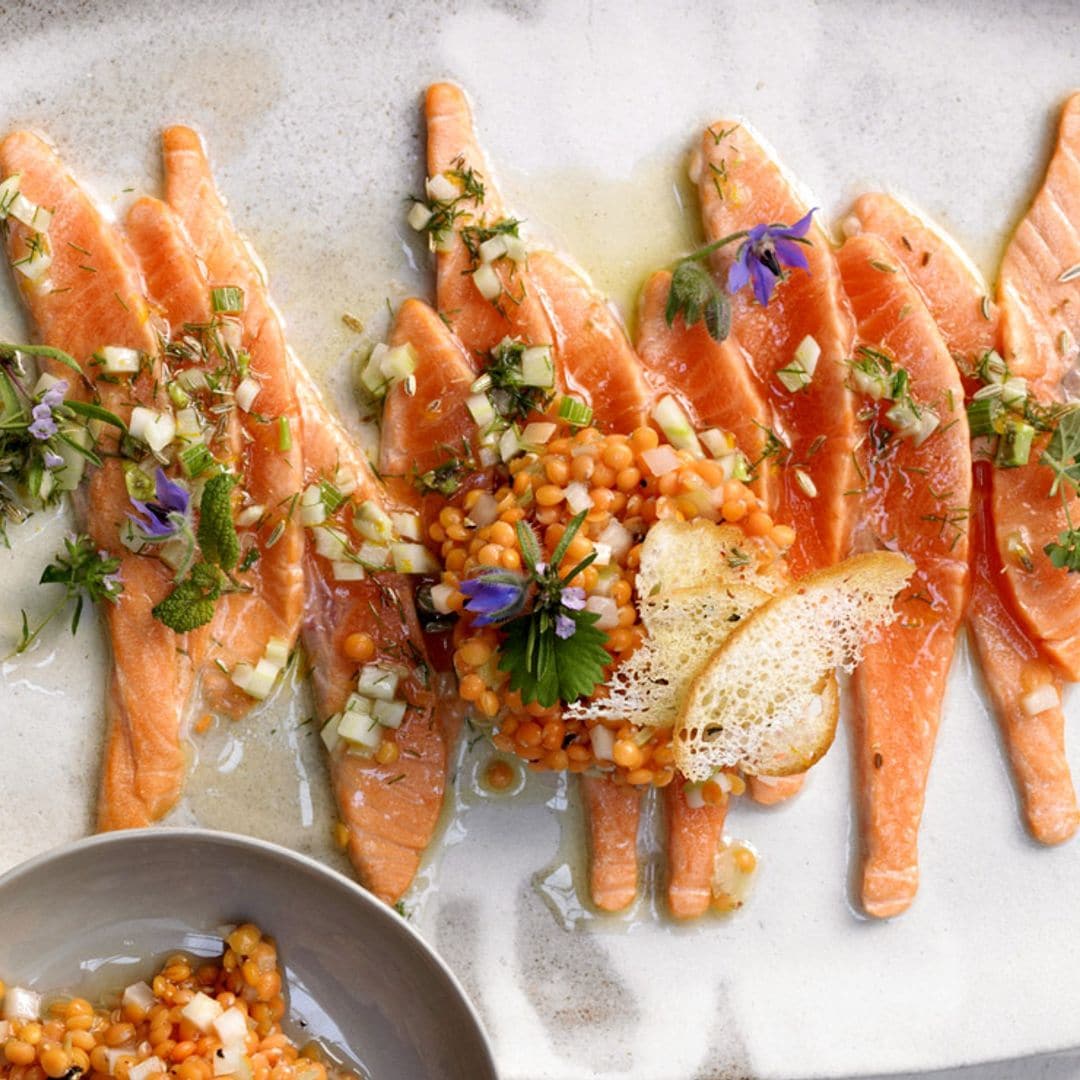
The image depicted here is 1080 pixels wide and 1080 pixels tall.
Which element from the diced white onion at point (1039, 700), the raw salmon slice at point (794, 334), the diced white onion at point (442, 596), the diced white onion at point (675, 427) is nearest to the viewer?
the diced white onion at point (442, 596)

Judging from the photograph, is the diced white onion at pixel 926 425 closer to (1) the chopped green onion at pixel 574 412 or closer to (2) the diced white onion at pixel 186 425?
(1) the chopped green onion at pixel 574 412

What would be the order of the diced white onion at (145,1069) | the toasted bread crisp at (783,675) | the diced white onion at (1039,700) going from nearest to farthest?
the diced white onion at (145,1069) → the toasted bread crisp at (783,675) → the diced white onion at (1039,700)

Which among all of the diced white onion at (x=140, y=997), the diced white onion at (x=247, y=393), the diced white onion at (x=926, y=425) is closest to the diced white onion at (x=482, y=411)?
the diced white onion at (x=247, y=393)

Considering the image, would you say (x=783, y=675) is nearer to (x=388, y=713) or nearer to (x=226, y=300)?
(x=388, y=713)

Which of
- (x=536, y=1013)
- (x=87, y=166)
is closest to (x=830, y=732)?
(x=536, y=1013)

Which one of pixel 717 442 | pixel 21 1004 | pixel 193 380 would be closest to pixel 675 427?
pixel 717 442

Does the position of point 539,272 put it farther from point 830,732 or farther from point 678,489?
point 830,732

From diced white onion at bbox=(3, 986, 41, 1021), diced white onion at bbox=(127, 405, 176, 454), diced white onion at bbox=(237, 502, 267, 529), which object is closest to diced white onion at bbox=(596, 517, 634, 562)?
diced white onion at bbox=(237, 502, 267, 529)
